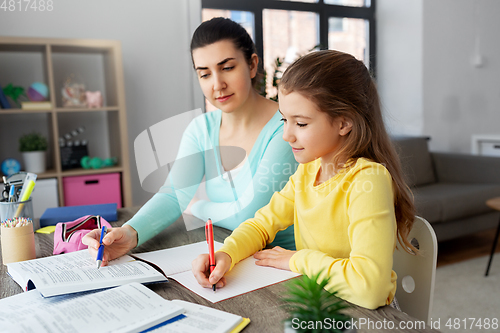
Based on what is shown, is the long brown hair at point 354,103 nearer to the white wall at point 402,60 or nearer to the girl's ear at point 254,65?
the girl's ear at point 254,65

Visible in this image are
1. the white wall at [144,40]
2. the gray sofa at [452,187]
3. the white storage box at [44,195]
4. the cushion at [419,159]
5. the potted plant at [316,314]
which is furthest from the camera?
the cushion at [419,159]

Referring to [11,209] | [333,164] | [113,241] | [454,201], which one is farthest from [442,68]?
[11,209]

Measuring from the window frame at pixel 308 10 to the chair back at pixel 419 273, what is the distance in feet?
8.31

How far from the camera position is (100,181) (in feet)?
8.81

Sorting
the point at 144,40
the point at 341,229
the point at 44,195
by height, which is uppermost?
the point at 144,40

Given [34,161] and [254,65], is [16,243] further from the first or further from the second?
[34,161]

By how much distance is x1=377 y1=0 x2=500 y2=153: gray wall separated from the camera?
3.85 metres

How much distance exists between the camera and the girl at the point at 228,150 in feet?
3.75

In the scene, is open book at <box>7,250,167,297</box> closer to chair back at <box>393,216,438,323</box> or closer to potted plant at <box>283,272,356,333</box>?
potted plant at <box>283,272,356,333</box>

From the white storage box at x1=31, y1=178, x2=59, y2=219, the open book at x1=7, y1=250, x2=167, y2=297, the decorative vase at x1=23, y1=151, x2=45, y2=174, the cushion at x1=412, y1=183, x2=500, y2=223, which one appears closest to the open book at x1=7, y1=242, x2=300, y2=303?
the open book at x1=7, y1=250, x2=167, y2=297

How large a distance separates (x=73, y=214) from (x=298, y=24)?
3101mm

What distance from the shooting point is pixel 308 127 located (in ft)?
2.88

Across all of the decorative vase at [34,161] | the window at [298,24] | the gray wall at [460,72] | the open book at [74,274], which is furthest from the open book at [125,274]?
the gray wall at [460,72]

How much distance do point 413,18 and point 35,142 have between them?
11.0ft
